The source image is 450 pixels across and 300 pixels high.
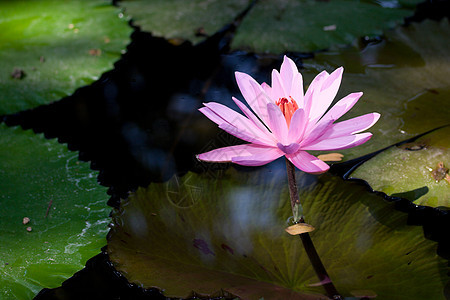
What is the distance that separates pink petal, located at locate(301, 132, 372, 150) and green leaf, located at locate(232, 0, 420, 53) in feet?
3.61

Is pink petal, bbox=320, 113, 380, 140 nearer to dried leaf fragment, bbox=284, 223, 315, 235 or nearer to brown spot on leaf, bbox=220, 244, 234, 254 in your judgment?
dried leaf fragment, bbox=284, 223, 315, 235

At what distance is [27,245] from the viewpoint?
1.17m

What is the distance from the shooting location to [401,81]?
1602 millimetres

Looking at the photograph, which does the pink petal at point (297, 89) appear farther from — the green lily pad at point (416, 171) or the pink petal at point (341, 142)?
the green lily pad at point (416, 171)

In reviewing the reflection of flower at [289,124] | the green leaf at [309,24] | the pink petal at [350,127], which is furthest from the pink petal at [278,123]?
the green leaf at [309,24]

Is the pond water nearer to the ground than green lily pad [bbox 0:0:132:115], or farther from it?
nearer to the ground

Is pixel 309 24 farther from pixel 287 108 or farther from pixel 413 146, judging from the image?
pixel 287 108

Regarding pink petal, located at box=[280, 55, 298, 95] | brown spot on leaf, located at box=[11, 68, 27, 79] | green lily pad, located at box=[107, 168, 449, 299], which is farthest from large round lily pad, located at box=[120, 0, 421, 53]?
green lily pad, located at box=[107, 168, 449, 299]

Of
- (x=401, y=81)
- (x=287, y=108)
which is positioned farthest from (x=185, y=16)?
(x=287, y=108)

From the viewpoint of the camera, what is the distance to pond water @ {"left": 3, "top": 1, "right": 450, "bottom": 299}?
40.1 inches

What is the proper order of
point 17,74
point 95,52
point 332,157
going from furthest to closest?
point 95,52 → point 17,74 → point 332,157

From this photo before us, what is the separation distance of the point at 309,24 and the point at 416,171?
1145mm

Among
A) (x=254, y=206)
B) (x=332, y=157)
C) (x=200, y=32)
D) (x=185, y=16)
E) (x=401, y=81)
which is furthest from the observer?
(x=185, y=16)

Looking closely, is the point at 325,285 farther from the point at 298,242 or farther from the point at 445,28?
the point at 445,28
